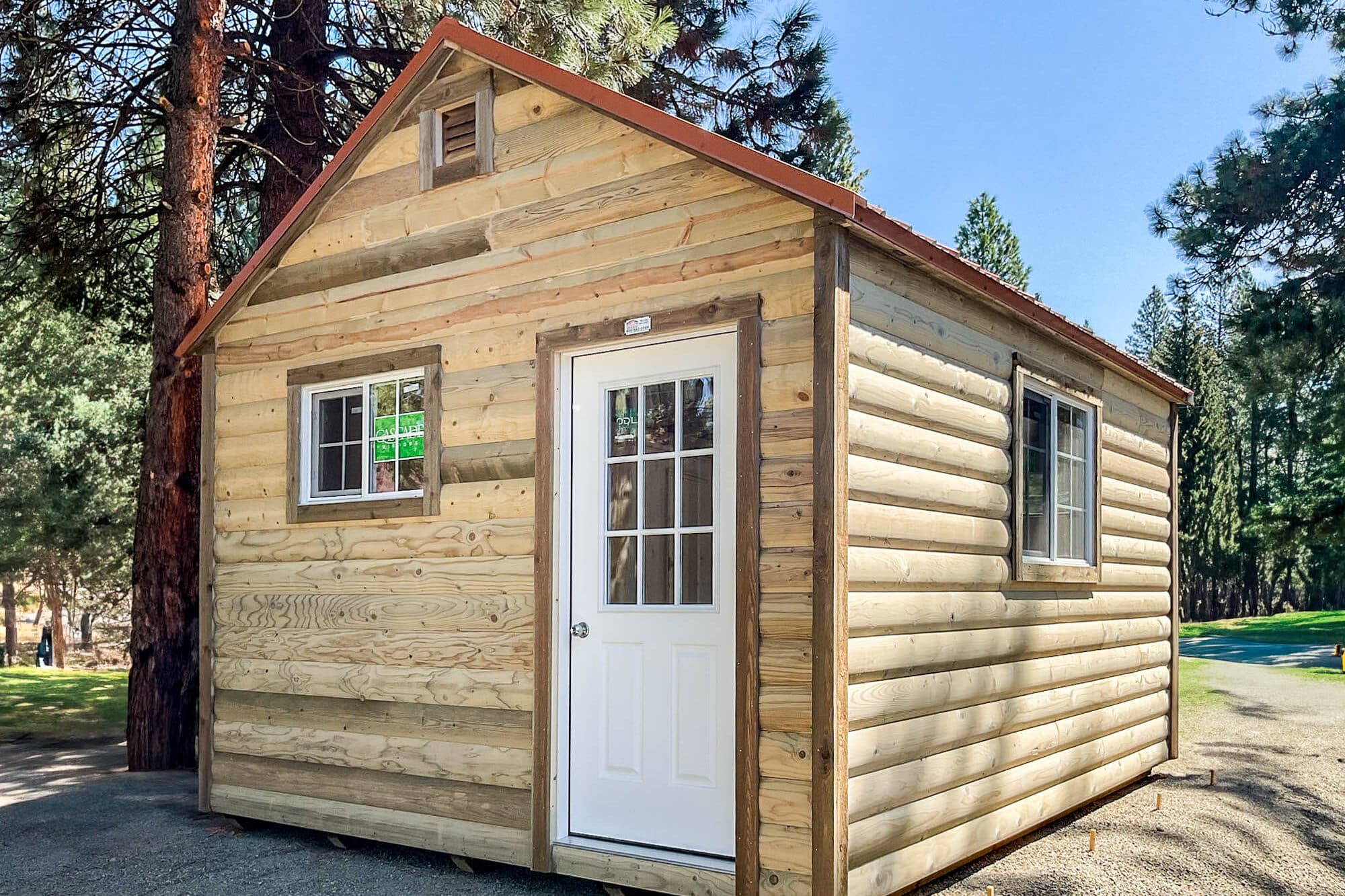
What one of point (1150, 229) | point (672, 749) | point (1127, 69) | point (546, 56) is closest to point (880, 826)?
point (672, 749)

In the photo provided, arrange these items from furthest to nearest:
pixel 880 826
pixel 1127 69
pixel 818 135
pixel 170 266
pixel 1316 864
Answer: pixel 1127 69 < pixel 818 135 < pixel 170 266 < pixel 1316 864 < pixel 880 826

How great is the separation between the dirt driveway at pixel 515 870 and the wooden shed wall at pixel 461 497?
0.86ft

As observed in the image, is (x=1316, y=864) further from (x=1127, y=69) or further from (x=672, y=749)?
(x=1127, y=69)

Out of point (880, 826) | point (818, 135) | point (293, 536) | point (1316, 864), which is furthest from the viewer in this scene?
point (818, 135)

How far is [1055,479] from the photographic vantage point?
7.11 meters

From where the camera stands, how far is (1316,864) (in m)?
6.33

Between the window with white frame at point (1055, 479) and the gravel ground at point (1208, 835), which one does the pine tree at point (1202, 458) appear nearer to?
the gravel ground at point (1208, 835)

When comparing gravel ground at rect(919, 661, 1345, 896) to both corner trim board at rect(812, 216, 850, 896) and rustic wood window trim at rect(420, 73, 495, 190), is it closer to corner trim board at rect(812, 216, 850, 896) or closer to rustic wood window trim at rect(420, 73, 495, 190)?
corner trim board at rect(812, 216, 850, 896)

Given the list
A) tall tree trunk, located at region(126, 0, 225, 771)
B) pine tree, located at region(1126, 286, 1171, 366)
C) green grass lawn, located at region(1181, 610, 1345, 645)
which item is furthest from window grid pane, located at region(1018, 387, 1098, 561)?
pine tree, located at region(1126, 286, 1171, 366)

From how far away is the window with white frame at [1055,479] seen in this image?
677 cm

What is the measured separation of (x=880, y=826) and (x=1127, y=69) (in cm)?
3442

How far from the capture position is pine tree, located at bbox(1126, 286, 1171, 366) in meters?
42.8

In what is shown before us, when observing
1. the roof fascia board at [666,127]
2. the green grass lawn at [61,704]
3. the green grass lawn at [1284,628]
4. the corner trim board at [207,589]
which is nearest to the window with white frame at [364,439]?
the corner trim board at [207,589]

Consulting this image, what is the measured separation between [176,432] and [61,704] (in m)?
6.45
